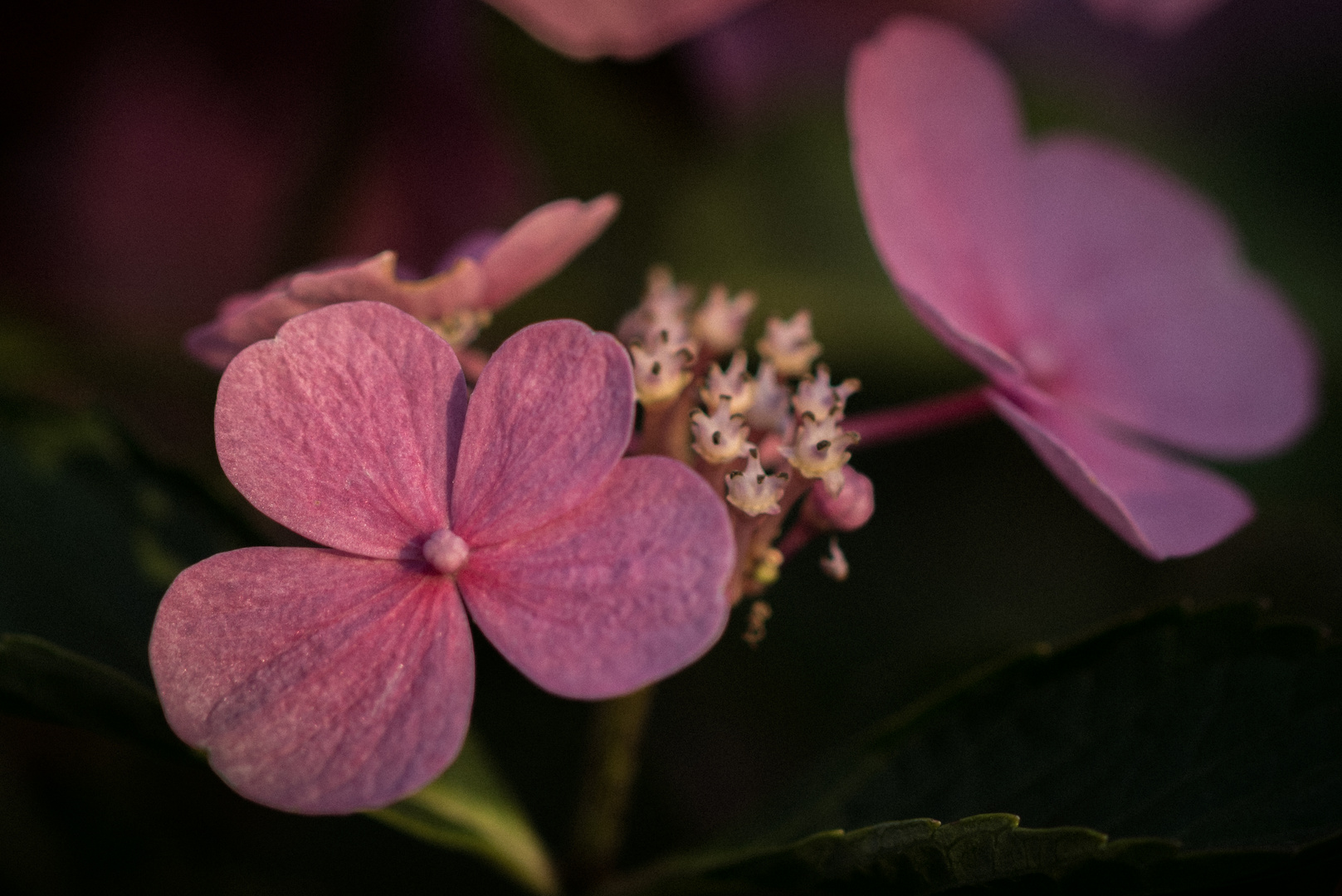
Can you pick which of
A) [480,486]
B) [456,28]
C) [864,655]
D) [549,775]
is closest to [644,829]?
[549,775]

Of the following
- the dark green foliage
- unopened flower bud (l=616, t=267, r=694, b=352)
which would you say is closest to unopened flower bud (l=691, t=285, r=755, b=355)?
unopened flower bud (l=616, t=267, r=694, b=352)

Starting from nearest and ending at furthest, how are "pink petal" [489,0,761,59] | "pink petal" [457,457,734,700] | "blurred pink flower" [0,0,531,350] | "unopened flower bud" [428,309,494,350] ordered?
"pink petal" [457,457,734,700], "unopened flower bud" [428,309,494,350], "pink petal" [489,0,761,59], "blurred pink flower" [0,0,531,350]

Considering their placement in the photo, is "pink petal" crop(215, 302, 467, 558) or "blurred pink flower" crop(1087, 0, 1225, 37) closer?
"pink petal" crop(215, 302, 467, 558)

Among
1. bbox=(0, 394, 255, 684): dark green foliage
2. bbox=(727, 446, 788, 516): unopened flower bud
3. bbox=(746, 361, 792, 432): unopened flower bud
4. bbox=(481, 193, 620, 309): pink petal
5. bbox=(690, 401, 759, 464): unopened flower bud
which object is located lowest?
bbox=(0, 394, 255, 684): dark green foliage

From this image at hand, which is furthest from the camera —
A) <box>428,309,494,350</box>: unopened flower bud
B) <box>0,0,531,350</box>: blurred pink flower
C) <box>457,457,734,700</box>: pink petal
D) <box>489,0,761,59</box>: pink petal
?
<box>0,0,531,350</box>: blurred pink flower

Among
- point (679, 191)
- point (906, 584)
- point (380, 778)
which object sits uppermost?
point (380, 778)

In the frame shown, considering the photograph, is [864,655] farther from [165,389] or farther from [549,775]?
[165,389]

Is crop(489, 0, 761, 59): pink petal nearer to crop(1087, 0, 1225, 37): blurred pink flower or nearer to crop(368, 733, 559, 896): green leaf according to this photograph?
crop(1087, 0, 1225, 37): blurred pink flower

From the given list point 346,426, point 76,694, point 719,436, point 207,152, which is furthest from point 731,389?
point 207,152
